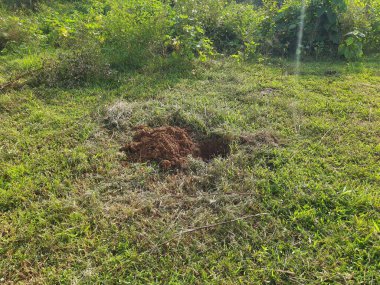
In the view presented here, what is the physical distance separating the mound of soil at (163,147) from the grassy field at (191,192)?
0.11 meters

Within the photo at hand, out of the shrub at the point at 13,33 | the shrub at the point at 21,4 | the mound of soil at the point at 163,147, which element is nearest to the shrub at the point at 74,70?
the shrub at the point at 13,33

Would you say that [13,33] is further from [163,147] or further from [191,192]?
[191,192]

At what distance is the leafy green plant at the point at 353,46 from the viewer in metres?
4.86

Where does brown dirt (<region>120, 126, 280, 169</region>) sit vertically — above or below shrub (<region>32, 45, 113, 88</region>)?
below

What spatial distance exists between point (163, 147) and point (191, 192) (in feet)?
1.88

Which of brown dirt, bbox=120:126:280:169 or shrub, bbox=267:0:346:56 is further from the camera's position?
shrub, bbox=267:0:346:56

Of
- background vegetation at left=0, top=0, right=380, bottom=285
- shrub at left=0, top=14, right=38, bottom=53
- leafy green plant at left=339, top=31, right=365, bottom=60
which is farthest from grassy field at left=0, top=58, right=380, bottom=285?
shrub at left=0, top=14, right=38, bottom=53

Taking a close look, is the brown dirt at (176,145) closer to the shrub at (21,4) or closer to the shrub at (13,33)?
the shrub at (13,33)

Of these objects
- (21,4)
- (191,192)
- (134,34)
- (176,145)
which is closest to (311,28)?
(134,34)

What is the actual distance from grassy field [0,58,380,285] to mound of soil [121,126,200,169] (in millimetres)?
106

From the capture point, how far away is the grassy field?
5.97 feet

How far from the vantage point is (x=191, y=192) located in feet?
7.70

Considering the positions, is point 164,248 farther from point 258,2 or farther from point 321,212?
point 258,2

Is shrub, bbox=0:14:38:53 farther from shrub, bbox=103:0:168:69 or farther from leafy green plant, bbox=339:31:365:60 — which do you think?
leafy green plant, bbox=339:31:365:60
